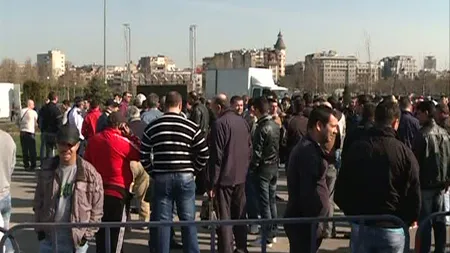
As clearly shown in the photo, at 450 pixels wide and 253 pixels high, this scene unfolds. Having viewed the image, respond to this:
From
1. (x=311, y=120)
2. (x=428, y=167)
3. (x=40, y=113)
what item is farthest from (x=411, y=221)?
(x=40, y=113)

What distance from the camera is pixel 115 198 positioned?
6.65 metres

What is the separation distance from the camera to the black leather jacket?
8.44 m

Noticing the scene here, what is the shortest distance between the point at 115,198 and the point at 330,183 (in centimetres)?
326

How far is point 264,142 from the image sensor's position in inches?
334

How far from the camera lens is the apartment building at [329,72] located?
241 ft

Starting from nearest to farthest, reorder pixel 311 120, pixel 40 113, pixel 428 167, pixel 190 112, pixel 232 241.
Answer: pixel 311 120
pixel 428 167
pixel 232 241
pixel 190 112
pixel 40 113

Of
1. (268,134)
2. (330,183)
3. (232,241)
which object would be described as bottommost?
(232,241)

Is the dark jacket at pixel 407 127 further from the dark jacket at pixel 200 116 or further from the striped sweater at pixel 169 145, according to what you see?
the dark jacket at pixel 200 116

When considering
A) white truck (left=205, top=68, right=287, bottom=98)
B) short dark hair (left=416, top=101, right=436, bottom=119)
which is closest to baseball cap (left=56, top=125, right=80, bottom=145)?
short dark hair (left=416, top=101, right=436, bottom=119)

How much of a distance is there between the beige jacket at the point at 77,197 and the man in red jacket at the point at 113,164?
1.31 metres

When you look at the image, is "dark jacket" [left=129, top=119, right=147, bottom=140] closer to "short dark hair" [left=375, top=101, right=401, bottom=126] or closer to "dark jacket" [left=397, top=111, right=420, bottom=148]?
"dark jacket" [left=397, top=111, right=420, bottom=148]

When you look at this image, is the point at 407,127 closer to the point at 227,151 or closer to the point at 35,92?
the point at 227,151

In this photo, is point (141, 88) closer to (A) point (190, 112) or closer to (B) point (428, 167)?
(A) point (190, 112)

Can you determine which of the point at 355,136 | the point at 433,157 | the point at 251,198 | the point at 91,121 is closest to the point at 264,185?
the point at 251,198
